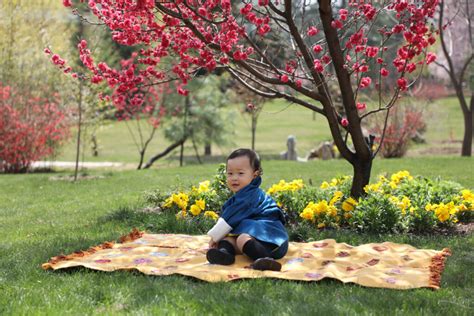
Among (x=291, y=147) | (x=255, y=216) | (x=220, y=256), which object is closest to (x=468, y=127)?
(x=291, y=147)

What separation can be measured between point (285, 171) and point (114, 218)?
5895 mm

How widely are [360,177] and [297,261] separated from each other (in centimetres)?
203

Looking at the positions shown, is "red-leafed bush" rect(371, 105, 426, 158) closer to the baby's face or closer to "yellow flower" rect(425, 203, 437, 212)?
"yellow flower" rect(425, 203, 437, 212)

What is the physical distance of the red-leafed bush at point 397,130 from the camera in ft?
50.3

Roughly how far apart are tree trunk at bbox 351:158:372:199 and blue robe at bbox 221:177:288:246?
1.76 metres

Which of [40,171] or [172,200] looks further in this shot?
[40,171]

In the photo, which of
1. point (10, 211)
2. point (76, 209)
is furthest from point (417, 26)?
point (10, 211)

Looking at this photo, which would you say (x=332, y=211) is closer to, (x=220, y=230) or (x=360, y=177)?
(x=360, y=177)

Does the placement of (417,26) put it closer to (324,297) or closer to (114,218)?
(324,297)

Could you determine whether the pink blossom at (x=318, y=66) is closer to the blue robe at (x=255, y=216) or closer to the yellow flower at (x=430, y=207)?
the blue robe at (x=255, y=216)

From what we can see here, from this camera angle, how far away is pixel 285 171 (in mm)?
12102

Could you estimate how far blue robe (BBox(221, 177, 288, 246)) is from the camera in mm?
4453

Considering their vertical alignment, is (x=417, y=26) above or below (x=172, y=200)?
above

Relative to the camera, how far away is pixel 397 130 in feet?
50.5
